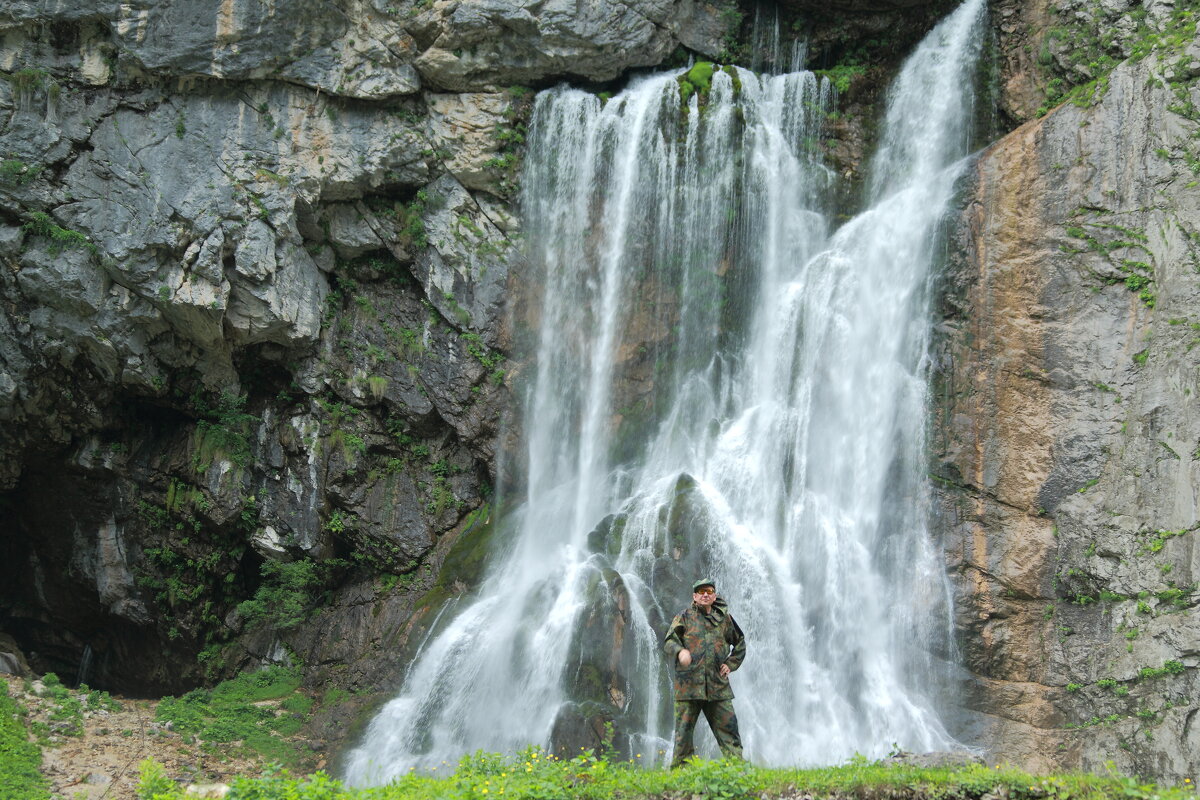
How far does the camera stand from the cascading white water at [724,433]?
11.4 metres

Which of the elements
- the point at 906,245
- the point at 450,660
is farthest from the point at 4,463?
the point at 906,245

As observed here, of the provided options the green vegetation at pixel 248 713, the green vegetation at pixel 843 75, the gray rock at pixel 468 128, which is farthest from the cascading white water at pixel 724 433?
the green vegetation at pixel 248 713

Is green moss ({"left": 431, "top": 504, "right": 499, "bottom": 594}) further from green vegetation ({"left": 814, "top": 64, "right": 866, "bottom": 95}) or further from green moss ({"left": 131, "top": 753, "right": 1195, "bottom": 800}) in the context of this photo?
green vegetation ({"left": 814, "top": 64, "right": 866, "bottom": 95})

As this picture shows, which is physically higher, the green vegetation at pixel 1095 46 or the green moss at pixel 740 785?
the green vegetation at pixel 1095 46

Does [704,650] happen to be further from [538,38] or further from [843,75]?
[843,75]

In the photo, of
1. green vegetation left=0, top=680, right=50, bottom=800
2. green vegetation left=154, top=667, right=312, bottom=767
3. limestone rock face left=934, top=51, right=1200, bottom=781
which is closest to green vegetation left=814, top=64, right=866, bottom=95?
limestone rock face left=934, top=51, right=1200, bottom=781

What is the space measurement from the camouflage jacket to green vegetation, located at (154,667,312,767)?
25.3 ft

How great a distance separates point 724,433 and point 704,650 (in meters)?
7.61

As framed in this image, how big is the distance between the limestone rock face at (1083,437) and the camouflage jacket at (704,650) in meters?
5.58

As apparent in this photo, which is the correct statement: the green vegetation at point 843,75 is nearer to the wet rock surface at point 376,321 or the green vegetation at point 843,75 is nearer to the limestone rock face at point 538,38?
the wet rock surface at point 376,321

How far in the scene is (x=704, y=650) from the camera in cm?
672

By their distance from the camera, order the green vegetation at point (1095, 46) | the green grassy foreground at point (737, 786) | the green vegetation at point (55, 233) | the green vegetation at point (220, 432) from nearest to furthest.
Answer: the green grassy foreground at point (737, 786) → the green vegetation at point (1095, 46) → the green vegetation at point (55, 233) → the green vegetation at point (220, 432)

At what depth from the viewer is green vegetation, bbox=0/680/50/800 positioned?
908cm

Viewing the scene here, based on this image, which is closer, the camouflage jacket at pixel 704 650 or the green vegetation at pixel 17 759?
the camouflage jacket at pixel 704 650
